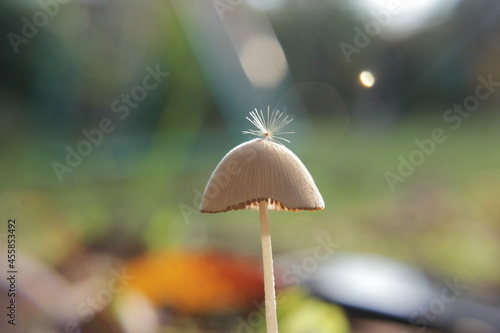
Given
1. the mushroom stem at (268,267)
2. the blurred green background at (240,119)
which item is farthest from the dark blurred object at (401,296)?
the mushroom stem at (268,267)

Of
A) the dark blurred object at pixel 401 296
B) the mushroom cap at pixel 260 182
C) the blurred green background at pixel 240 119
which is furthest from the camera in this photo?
the blurred green background at pixel 240 119

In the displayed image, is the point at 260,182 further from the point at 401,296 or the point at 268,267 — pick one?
the point at 401,296

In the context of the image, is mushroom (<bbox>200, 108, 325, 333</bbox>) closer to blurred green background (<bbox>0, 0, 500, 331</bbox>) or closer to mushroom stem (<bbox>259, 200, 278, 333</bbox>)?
mushroom stem (<bbox>259, 200, 278, 333</bbox>)

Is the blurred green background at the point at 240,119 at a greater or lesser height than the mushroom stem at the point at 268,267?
greater

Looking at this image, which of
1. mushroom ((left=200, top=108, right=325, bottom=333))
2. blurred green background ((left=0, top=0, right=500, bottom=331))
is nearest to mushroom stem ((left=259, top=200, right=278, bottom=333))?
mushroom ((left=200, top=108, right=325, bottom=333))

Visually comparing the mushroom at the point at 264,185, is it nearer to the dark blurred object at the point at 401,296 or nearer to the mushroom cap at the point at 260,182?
the mushroom cap at the point at 260,182

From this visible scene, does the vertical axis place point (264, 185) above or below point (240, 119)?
below

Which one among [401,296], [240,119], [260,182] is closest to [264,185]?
[260,182]
